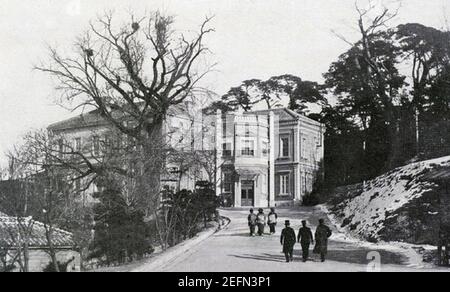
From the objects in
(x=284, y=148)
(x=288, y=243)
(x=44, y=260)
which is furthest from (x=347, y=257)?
(x=284, y=148)

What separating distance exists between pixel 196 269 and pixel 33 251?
15145 millimetres

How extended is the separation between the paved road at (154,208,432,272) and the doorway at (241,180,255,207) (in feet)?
52.5

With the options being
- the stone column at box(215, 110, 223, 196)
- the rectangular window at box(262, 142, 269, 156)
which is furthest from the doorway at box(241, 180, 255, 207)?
the rectangular window at box(262, 142, 269, 156)

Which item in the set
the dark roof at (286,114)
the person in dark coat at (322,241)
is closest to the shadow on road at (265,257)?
the person in dark coat at (322,241)

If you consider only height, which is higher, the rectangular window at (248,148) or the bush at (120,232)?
the rectangular window at (248,148)

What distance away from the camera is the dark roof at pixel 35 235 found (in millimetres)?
25000

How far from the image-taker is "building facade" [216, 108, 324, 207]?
3747cm

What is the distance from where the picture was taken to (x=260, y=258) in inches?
611

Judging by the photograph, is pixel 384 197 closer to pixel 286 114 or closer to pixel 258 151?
pixel 286 114

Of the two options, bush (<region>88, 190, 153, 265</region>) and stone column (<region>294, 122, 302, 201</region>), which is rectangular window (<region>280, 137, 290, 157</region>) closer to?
stone column (<region>294, 122, 302, 201</region>)

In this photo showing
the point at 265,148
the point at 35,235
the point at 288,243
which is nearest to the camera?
the point at 288,243

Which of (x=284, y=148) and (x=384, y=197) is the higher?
(x=284, y=148)

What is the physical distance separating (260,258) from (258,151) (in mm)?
23573

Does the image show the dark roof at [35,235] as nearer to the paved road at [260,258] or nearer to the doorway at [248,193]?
the paved road at [260,258]
